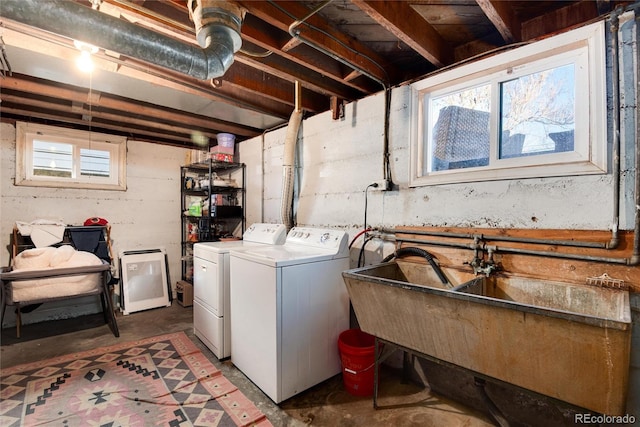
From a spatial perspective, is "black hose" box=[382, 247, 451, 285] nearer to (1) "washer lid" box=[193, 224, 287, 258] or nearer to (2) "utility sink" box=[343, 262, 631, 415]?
(2) "utility sink" box=[343, 262, 631, 415]

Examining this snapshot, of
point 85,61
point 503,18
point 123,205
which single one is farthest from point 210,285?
point 503,18

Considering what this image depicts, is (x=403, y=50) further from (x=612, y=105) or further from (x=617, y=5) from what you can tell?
(x=612, y=105)

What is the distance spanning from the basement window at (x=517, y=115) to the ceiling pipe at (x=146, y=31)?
140 centimetres

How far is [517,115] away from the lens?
5.85ft

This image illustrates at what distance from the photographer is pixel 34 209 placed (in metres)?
3.28

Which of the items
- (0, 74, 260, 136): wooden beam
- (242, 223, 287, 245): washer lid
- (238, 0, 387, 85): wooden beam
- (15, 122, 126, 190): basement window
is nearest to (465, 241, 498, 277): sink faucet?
(238, 0, 387, 85): wooden beam

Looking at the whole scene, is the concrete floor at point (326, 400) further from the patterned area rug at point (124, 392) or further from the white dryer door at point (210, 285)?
the white dryer door at point (210, 285)

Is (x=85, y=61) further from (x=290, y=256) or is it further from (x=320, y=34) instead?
(x=290, y=256)

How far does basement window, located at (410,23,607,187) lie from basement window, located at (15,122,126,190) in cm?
375

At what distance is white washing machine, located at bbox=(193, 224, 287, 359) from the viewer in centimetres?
241

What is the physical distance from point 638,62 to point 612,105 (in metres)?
0.20

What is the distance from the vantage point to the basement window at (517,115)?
1492 mm

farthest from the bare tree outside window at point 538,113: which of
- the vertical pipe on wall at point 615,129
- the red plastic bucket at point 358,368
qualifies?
the red plastic bucket at point 358,368

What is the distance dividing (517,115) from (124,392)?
3.18m
